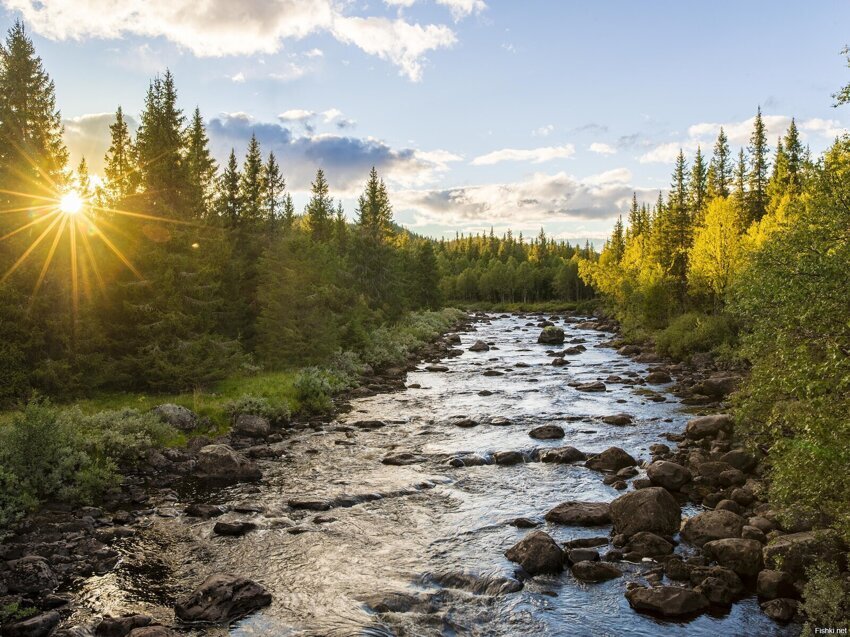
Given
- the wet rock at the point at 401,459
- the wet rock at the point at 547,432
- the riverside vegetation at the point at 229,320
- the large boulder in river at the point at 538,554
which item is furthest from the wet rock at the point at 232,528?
the wet rock at the point at 547,432

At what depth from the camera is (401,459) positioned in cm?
2198

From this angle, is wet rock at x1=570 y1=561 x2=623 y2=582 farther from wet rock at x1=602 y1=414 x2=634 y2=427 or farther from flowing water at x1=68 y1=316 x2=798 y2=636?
wet rock at x1=602 y1=414 x2=634 y2=427

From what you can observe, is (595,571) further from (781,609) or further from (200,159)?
(200,159)

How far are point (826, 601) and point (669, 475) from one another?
814 cm

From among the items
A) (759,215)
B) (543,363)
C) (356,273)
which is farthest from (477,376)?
(759,215)

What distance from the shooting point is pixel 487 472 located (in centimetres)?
2095

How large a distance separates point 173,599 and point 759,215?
2850 inches

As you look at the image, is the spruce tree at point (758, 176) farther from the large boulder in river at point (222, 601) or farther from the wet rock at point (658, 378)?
the large boulder in river at point (222, 601)

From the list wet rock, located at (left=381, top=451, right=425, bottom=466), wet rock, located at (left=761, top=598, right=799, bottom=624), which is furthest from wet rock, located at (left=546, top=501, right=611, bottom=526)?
wet rock, located at (left=381, top=451, right=425, bottom=466)

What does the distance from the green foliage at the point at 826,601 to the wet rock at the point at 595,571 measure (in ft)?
12.3

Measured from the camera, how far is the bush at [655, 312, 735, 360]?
4312 cm

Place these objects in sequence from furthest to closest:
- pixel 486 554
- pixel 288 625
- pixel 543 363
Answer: pixel 543 363, pixel 486 554, pixel 288 625

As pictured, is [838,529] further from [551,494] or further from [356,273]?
[356,273]

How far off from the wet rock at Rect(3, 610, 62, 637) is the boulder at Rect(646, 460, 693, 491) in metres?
16.6
